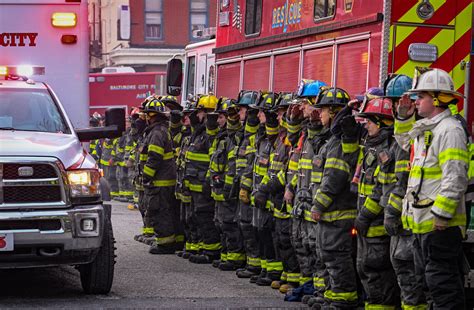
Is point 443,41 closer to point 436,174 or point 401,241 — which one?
point 401,241

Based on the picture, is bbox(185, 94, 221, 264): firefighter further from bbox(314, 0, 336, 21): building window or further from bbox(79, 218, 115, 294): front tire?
bbox(79, 218, 115, 294): front tire

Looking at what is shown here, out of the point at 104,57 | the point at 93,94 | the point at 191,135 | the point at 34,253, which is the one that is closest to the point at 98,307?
the point at 34,253

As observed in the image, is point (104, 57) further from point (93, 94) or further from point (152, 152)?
point (152, 152)

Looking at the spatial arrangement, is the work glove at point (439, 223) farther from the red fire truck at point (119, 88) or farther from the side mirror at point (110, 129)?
the red fire truck at point (119, 88)

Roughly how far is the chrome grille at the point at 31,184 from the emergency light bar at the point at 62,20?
3010mm

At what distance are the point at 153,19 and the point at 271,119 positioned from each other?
33.7 m

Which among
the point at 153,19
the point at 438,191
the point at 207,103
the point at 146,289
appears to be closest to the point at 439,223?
the point at 438,191

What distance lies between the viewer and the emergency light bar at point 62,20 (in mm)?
12266

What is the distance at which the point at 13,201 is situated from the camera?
31.2 feet

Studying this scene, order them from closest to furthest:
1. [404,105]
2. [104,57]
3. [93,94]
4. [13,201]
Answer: [404,105]
[13,201]
[93,94]
[104,57]

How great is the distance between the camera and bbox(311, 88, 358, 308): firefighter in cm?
955

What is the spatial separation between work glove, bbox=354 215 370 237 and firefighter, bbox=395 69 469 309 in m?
0.81

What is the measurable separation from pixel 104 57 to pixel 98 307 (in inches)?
1564

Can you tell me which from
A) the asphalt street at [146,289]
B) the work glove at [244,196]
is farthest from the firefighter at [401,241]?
the work glove at [244,196]
